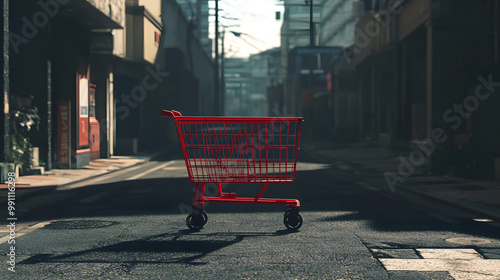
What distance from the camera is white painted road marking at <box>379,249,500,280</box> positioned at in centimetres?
536

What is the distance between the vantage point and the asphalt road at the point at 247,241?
5.48m

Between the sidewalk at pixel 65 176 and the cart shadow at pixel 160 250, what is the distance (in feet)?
18.8

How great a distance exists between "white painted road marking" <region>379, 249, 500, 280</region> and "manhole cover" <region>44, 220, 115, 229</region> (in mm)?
3722

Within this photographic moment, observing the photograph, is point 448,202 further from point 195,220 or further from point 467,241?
point 195,220

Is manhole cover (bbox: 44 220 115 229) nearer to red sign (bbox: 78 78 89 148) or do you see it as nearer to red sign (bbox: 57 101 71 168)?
red sign (bbox: 57 101 71 168)

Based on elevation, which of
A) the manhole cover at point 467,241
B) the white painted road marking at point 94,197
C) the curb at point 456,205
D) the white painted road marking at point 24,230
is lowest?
the white painted road marking at point 94,197

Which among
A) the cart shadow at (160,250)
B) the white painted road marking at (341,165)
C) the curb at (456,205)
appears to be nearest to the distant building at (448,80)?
the white painted road marking at (341,165)

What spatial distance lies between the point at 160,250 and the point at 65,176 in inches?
368

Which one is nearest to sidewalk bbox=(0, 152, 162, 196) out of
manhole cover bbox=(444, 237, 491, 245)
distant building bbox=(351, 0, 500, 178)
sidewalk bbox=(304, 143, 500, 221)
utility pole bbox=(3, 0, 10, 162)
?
utility pole bbox=(3, 0, 10, 162)

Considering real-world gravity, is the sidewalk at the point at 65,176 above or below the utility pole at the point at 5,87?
below

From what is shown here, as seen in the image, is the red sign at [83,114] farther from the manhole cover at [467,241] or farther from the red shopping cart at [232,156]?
the manhole cover at [467,241]

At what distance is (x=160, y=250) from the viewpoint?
20.9 feet

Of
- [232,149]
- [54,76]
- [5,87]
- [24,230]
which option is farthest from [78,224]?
[54,76]

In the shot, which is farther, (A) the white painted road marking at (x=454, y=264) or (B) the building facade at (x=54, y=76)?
(B) the building facade at (x=54, y=76)
